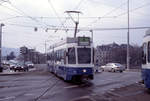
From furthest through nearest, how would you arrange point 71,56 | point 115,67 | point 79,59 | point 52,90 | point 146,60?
point 115,67 → point 71,56 → point 79,59 → point 52,90 → point 146,60

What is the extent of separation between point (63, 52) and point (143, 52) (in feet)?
29.9

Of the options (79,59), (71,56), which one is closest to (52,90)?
(79,59)

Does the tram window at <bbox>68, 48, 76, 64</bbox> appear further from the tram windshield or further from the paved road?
the paved road

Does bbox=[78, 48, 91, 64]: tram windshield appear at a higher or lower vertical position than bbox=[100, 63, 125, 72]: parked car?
higher

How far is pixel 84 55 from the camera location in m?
22.4

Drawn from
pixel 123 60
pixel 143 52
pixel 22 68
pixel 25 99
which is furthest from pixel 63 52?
pixel 123 60

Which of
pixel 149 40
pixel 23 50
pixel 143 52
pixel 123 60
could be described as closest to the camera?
pixel 149 40

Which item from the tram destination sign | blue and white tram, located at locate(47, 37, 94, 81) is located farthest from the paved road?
the tram destination sign

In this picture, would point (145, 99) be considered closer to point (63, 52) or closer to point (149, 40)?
point (149, 40)

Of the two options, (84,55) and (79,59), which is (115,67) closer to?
(84,55)

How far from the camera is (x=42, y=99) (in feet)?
46.4

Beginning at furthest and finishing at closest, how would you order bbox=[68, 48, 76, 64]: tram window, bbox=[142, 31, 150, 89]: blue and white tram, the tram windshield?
bbox=[68, 48, 76, 64]: tram window
the tram windshield
bbox=[142, 31, 150, 89]: blue and white tram

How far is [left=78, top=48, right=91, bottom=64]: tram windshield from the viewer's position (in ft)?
72.8

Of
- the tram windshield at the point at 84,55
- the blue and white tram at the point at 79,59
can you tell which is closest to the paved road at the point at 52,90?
the blue and white tram at the point at 79,59
